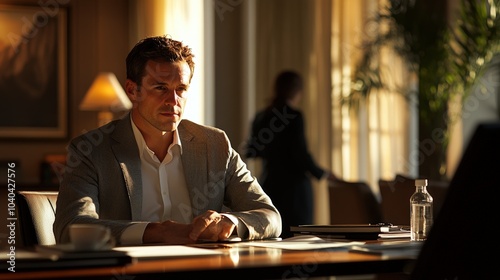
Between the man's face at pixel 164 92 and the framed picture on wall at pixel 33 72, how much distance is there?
17.4 ft

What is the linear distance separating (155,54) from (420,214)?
3.04 feet

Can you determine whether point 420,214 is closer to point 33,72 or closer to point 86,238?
point 86,238

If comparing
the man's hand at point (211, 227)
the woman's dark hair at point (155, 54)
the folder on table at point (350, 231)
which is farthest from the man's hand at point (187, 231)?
the woman's dark hair at point (155, 54)

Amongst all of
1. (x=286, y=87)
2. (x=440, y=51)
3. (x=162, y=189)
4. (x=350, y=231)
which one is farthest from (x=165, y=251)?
(x=440, y=51)

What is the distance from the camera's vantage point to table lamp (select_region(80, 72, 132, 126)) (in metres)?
7.36

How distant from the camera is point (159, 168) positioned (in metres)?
2.75

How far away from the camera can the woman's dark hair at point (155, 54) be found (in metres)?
2.71

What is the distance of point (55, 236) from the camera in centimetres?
244

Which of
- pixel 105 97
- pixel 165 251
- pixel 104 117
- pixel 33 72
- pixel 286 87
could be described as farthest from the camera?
pixel 33 72

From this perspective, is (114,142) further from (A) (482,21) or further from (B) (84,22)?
(B) (84,22)

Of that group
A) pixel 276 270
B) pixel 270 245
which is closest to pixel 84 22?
pixel 270 245

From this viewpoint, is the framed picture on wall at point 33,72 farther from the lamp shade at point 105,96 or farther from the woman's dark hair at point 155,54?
the woman's dark hair at point 155,54

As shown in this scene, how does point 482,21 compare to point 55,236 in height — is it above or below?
above

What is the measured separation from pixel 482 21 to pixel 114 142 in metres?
3.42
